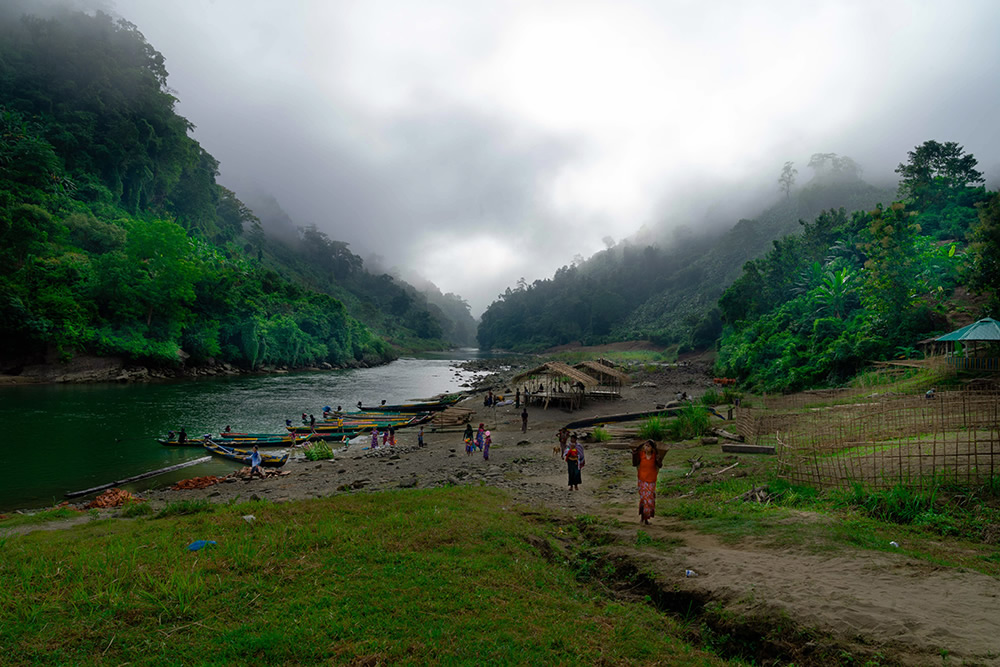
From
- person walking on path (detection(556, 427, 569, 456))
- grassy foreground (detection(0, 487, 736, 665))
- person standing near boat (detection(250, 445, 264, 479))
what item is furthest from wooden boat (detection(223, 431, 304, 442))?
grassy foreground (detection(0, 487, 736, 665))

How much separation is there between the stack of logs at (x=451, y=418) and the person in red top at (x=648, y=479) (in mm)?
21521

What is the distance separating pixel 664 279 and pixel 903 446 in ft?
424

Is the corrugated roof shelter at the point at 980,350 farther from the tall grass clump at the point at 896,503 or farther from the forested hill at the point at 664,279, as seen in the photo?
the forested hill at the point at 664,279

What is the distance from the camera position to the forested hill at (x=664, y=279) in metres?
109

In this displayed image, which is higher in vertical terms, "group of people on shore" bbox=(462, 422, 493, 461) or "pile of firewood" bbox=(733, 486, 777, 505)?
"pile of firewood" bbox=(733, 486, 777, 505)

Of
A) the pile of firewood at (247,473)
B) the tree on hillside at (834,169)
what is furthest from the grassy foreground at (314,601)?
the tree on hillside at (834,169)

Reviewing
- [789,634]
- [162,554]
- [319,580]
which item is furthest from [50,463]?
[789,634]

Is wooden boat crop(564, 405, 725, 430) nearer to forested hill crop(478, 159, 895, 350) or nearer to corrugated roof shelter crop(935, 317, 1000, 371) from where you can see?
corrugated roof shelter crop(935, 317, 1000, 371)

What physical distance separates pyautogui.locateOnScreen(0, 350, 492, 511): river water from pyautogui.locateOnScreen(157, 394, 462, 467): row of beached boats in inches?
25.8

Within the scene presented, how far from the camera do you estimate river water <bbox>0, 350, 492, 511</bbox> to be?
17172mm

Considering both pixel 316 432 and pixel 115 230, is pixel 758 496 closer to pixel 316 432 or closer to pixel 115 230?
pixel 316 432

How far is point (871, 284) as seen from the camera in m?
28.5

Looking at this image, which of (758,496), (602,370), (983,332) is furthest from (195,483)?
(983,332)

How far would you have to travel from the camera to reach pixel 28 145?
45.1 metres
